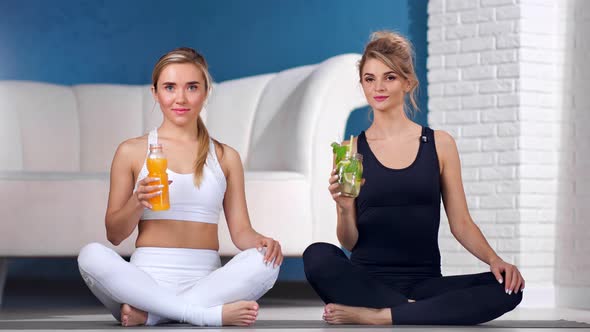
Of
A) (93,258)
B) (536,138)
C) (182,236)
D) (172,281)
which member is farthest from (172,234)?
(536,138)

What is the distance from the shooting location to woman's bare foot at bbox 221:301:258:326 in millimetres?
2655

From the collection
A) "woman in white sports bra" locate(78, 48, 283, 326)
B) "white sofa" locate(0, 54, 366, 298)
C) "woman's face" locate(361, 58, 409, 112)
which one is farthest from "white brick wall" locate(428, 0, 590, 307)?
"woman in white sports bra" locate(78, 48, 283, 326)

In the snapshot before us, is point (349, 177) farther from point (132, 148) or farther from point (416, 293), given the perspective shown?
point (132, 148)

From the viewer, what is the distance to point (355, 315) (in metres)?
2.75

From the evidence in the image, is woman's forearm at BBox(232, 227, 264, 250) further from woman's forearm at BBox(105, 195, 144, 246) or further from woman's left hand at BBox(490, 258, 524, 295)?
woman's left hand at BBox(490, 258, 524, 295)

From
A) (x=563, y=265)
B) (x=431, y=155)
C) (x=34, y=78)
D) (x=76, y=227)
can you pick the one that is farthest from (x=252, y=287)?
(x=34, y=78)

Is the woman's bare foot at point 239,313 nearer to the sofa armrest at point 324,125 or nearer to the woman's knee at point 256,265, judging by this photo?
the woman's knee at point 256,265

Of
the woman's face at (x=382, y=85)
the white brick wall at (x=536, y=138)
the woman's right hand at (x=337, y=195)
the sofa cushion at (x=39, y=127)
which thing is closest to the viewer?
the woman's right hand at (x=337, y=195)

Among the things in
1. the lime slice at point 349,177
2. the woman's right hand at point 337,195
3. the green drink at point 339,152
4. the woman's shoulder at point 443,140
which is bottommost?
the woman's right hand at point 337,195

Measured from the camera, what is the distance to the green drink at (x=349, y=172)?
2.59 metres

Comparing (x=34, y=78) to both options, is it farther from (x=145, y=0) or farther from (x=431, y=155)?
(x=431, y=155)

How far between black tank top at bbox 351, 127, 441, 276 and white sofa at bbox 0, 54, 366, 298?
0.99 metres

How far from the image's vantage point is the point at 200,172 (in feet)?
9.35

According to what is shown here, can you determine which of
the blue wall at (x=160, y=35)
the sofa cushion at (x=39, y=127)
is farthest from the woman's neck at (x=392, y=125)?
the blue wall at (x=160, y=35)
